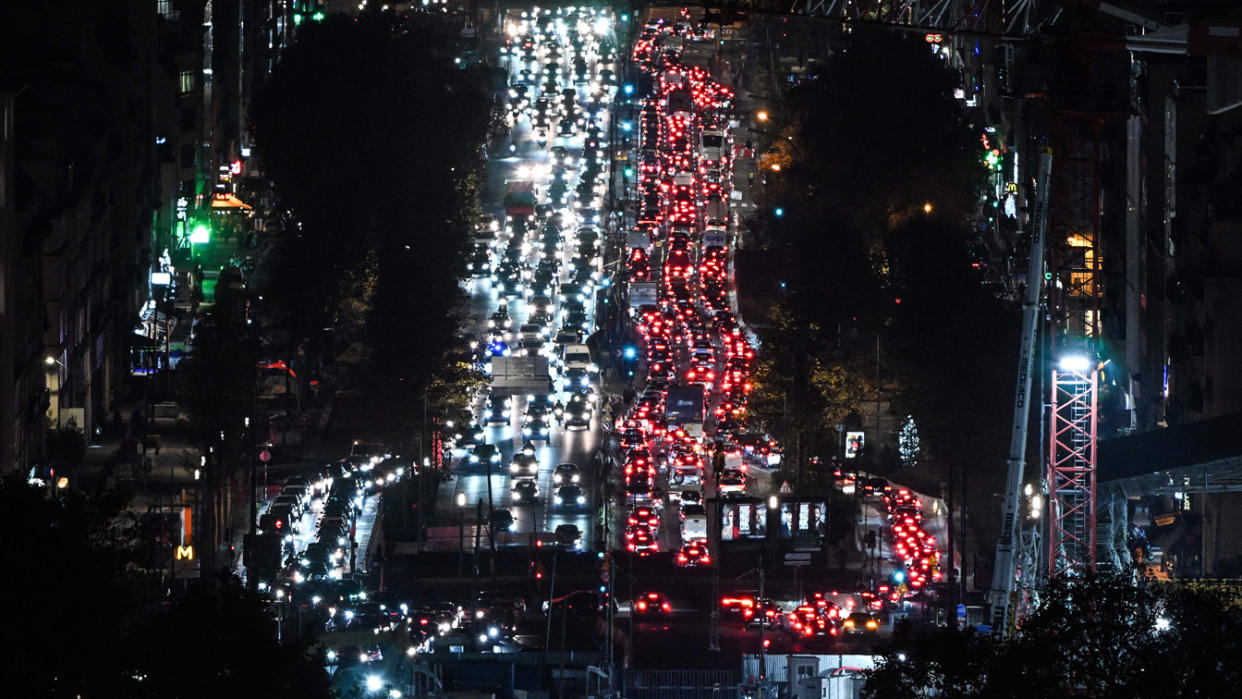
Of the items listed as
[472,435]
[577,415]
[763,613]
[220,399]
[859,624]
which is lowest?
[859,624]

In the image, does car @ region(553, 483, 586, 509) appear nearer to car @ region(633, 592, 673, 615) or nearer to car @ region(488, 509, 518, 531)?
car @ region(488, 509, 518, 531)

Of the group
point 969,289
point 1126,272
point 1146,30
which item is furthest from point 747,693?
point 1126,272

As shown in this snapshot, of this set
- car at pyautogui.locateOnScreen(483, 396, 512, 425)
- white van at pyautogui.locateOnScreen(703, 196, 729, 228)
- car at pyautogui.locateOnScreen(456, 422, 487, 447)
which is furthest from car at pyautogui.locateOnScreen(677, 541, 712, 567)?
white van at pyautogui.locateOnScreen(703, 196, 729, 228)

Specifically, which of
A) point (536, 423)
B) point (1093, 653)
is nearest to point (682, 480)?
point (536, 423)

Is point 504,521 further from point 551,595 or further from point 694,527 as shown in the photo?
point 551,595

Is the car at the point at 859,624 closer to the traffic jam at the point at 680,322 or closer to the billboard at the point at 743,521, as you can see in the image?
the traffic jam at the point at 680,322
